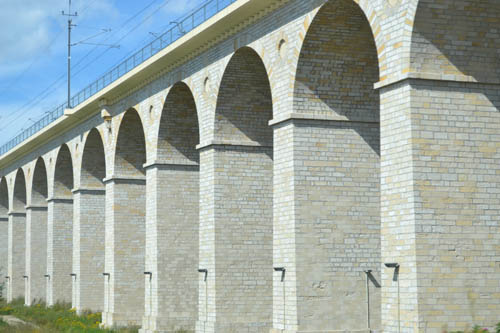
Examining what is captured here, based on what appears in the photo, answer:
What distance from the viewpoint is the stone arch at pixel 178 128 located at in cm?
2745

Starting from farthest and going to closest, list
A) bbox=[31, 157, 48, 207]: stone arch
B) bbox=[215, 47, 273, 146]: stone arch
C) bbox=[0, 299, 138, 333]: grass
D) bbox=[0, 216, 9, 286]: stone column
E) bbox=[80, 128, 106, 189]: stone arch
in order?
bbox=[0, 216, 9, 286]: stone column, bbox=[31, 157, 48, 207]: stone arch, bbox=[80, 128, 106, 189]: stone arch, bbox=[0, 299, 138, 333]: grass, bbox=[215, 47, 273, 146]: stone arch

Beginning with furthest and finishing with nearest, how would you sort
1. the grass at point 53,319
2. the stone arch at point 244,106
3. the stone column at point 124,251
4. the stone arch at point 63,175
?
the stone arch at point 63,175 < the stone column at point 124,251 < the grass at point 53,319 < the stone arch at point 244,106

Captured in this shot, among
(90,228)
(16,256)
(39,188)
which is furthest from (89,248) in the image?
(16,256)

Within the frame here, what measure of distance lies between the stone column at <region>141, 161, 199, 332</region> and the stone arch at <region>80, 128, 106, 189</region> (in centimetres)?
852

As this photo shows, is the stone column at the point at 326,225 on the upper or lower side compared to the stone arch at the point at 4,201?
lower

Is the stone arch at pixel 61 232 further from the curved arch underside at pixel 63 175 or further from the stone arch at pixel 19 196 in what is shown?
the stone arch at pixel 19 196

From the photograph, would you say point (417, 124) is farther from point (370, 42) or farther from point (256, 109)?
point (256, 109)

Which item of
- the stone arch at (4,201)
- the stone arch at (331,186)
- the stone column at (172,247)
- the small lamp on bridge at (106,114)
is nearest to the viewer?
the stone arch at (331,186)

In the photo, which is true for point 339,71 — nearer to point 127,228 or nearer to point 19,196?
point 127,228

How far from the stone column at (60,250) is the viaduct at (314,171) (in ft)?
30.0

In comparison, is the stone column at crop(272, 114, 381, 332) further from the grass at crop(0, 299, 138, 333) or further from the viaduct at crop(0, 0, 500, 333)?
the grass at crop(0, 299, 138, 333)

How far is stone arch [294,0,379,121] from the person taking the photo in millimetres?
19062

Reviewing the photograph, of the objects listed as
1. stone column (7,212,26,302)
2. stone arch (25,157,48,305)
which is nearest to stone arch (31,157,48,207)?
stone arch (25,157,48,305)

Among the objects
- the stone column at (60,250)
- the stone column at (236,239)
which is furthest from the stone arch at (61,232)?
the stone column at (236,239)
